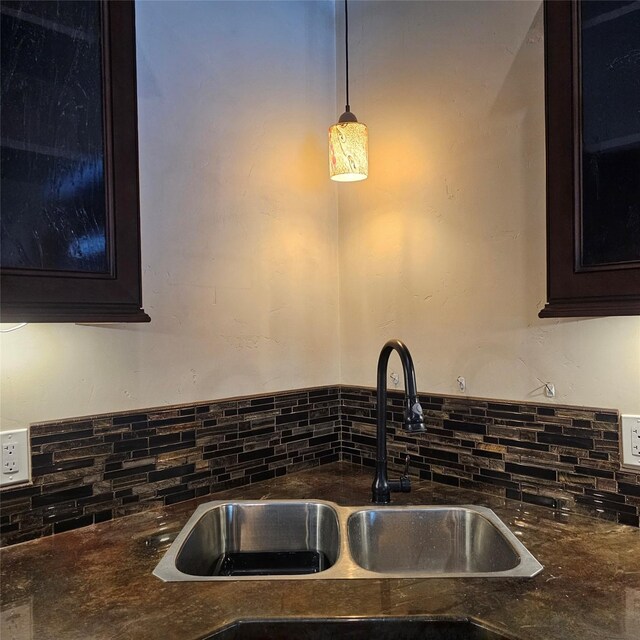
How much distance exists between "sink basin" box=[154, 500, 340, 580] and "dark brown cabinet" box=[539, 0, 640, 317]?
725 mm

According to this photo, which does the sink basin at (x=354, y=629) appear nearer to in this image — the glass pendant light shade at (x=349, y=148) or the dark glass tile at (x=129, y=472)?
the dark glass tile at (x=129, y=472)

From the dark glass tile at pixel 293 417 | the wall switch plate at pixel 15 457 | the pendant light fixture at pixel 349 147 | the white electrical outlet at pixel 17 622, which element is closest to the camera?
the white electrical outlet at pixel 17 622

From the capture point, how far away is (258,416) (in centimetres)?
151

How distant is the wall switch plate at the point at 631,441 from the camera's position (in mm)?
1112

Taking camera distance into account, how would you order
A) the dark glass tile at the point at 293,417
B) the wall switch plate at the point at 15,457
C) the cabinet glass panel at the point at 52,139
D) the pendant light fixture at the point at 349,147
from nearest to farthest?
the cabinet glass panel at the point at 52,139
the wall switch plate at the point at 15,457
the pendant light fixture at the point at 349,147
the dark glass tile at the point at 293,417

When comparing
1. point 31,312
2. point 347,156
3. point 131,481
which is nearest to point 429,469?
point 131,481

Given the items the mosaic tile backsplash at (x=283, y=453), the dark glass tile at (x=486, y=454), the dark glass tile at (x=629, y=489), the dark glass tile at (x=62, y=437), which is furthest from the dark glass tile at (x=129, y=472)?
the dark glass tile at (x=629, y=489)

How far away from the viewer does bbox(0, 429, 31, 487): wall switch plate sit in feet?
3.53

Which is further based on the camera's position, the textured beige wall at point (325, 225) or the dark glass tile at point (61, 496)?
the textured beige wall at point (325, 225)

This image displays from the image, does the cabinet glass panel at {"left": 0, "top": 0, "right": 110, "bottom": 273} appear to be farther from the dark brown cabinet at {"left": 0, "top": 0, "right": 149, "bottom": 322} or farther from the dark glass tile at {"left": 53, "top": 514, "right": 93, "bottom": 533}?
the dark glass tile at {"left": 53, "top": 514, "right": 93, "bottom": 533}

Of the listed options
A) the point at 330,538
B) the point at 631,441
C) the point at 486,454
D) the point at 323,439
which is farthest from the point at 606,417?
the point at 323,439

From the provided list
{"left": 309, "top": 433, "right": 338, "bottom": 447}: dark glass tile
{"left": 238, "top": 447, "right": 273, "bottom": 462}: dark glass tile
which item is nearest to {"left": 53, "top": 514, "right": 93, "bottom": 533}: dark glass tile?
{"left": 238, "top": 447, "right": 273, "bottom": 462}: dark glass tile

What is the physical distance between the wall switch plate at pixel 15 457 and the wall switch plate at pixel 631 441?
4.14 ft

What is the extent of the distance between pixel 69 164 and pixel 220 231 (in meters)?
0.53
